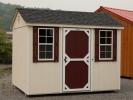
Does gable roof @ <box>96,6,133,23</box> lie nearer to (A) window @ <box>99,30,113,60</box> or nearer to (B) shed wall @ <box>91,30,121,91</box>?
Result: (A) window @ <box>99,30,113,60</box>

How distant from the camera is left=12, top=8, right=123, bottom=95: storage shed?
1381 cm

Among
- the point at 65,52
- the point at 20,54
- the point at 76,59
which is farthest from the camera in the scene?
the point at 20,54

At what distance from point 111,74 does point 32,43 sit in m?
3.45

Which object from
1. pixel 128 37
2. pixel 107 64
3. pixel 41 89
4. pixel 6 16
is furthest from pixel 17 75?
pixel 6 16

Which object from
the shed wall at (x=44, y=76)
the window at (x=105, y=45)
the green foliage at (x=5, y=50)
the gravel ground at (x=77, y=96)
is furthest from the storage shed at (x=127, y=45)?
the green foliage at (x=5, y=50)

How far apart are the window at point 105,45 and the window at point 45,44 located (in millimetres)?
2016

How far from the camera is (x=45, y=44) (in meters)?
13.9

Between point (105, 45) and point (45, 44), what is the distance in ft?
8.15

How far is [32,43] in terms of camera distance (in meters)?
13.7

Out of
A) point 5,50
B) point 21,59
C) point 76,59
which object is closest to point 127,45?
point 76,59

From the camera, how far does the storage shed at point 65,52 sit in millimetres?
13812

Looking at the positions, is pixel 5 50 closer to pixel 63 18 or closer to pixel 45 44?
pixel 63 18

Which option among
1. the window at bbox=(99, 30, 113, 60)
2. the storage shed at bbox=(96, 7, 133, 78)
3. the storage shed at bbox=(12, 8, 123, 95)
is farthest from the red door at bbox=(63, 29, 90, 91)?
the storage shed at bbox=(96, 7, 133, 78)

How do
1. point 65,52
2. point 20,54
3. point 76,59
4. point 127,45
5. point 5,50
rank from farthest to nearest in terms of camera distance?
point 5,50 → point 127,45 → point 20,54 → point 76,59 → point 65,52
